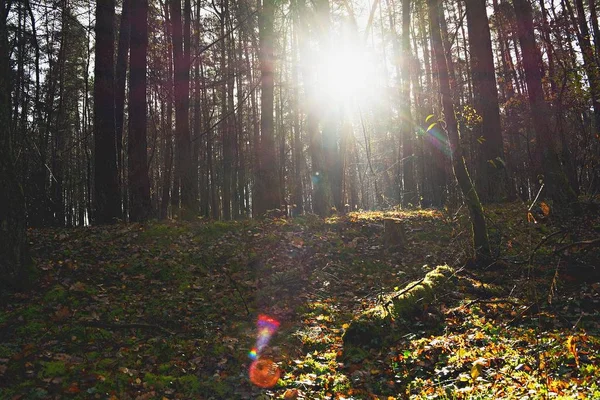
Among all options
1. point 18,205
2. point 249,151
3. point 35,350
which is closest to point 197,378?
point 35,350

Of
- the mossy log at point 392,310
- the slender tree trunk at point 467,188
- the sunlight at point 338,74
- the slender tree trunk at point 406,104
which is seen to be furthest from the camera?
the slender tree trunk at point 406,104

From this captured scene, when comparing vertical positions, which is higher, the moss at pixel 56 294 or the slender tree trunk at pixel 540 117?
the slender tree trunk at pixel 540 117

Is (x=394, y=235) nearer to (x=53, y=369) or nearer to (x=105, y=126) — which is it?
(x=53, y=369)

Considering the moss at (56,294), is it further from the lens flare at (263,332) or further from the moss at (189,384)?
the lens flare at (263,332)

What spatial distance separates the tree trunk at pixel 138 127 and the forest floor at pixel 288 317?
1239 millimetres

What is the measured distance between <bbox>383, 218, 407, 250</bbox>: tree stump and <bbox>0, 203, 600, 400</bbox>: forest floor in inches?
7.9

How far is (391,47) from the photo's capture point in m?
28.4

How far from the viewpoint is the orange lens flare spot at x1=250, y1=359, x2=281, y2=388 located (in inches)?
190

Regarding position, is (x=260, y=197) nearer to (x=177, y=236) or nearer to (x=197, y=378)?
(x=177, y=236)

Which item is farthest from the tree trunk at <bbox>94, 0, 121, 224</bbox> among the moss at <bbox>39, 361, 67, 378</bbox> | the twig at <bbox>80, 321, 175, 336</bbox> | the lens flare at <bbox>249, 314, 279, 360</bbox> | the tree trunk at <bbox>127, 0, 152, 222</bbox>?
the moss at <bbox>39, 361, 67, 378</bbox>

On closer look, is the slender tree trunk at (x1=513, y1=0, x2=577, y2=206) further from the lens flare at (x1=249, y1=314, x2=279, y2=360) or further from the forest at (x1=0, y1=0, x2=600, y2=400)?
the lens flare at (x1=249, y1=314, x2=279, y2=360)

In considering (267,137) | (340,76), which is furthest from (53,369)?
(340,76)

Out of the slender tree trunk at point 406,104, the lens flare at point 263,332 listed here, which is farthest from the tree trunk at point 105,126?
the slender tree trunk at point 406,104

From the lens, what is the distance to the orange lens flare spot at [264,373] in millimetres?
4836
